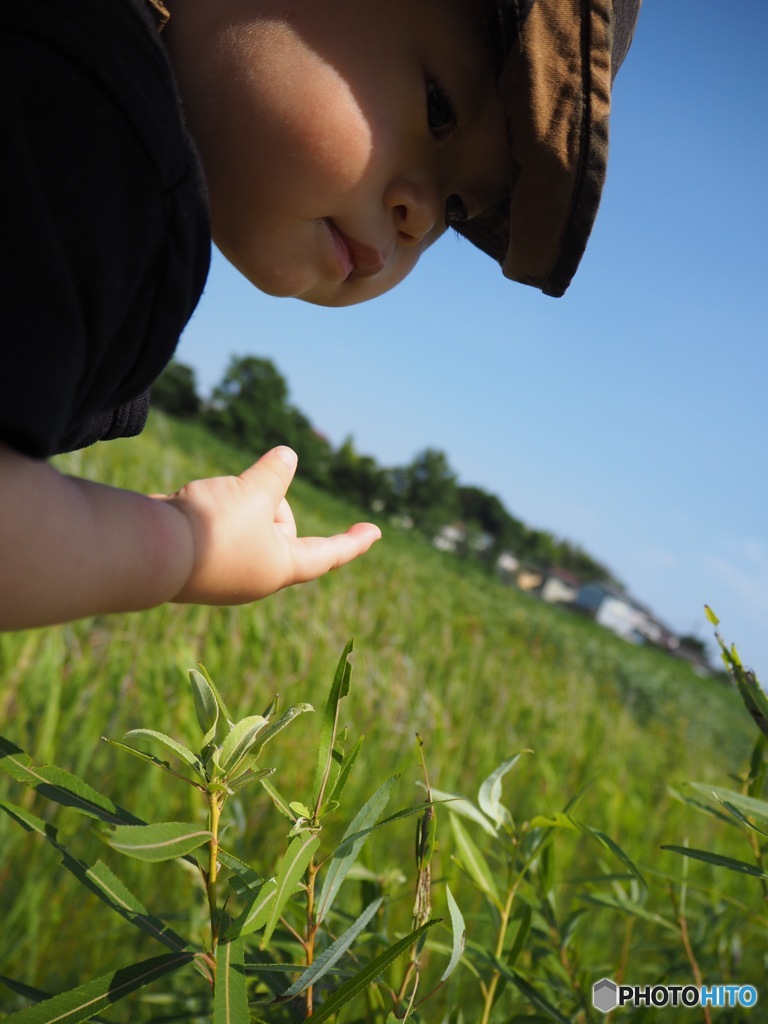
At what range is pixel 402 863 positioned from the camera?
1.75 metres

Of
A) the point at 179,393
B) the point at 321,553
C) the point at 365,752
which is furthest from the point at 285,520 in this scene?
the point at 179,393

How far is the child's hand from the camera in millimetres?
610

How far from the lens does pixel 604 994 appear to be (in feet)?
2.45

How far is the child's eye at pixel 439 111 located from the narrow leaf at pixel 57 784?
0.64 metres

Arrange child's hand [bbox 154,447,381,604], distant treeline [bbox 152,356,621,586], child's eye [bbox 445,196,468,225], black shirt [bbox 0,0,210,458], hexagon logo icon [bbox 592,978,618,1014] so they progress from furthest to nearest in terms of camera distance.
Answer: distant treeline [bbox 152,356,621,586], child's eye [bbox 445,196,468,225], hexagon logo icon [bbox 592,978,618,1014], child's hand [bbox 154,447,381,604], black shirt [bbox 0,0,210,458]

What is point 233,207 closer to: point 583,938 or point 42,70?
point 42,70

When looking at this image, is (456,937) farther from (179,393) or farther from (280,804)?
(179,393)

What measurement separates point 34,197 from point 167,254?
95 millimetres

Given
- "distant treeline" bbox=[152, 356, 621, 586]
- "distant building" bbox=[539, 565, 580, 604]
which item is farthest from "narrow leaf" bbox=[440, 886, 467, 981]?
"distant building" bbox=[539, 565, 580, 604]

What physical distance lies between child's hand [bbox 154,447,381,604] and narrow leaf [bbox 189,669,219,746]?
15 cm

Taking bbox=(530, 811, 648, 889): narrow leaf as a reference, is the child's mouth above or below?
above

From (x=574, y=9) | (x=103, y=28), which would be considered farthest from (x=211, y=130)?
(x=574, y=9)

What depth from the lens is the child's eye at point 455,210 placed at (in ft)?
3.13

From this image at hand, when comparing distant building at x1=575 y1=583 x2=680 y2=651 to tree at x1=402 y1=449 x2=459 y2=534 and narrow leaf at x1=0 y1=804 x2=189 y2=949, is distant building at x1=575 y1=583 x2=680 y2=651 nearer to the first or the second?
tree at x1=402 y1=449 x2=459 y2=534
